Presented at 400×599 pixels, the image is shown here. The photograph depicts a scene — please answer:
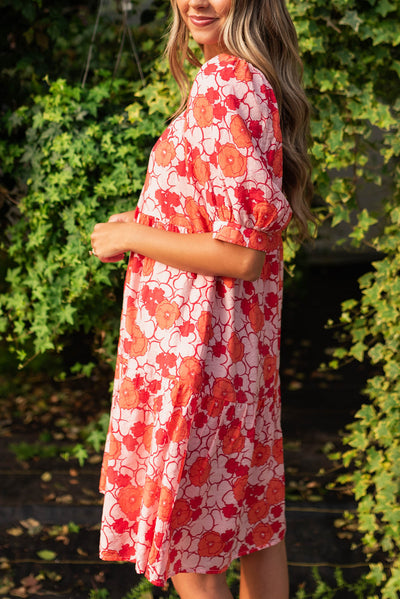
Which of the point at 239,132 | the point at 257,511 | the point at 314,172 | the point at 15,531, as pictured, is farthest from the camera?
the point at 15,531

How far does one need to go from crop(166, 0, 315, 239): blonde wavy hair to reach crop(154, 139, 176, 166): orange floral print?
0.24 meters

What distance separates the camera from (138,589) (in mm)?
2621

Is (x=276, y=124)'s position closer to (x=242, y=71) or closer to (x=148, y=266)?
(x=242, y=71)

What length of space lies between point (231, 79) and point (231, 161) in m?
0.16

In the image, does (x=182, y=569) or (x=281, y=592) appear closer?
(x=182, y=569)

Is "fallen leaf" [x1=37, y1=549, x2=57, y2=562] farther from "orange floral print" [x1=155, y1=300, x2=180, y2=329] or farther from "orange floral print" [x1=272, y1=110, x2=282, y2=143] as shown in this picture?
"orange floral print" [x1=272, y1=110, x2=282, y2=143]

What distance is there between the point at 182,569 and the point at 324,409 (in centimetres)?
274

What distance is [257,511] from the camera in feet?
5.96

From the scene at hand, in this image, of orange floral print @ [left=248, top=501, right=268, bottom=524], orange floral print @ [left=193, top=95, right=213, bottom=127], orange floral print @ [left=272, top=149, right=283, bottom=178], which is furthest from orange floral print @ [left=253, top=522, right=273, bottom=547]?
orange floral print @ [left=193, top=95, right=213, bottom=127]

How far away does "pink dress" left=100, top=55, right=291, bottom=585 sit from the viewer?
141cm

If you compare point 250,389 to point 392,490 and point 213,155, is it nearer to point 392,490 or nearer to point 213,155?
point 213,155

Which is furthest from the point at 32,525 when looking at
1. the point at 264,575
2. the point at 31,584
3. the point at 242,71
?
the point at 242,71

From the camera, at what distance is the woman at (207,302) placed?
4.66ft

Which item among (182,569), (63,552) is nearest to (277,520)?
(182,569)
